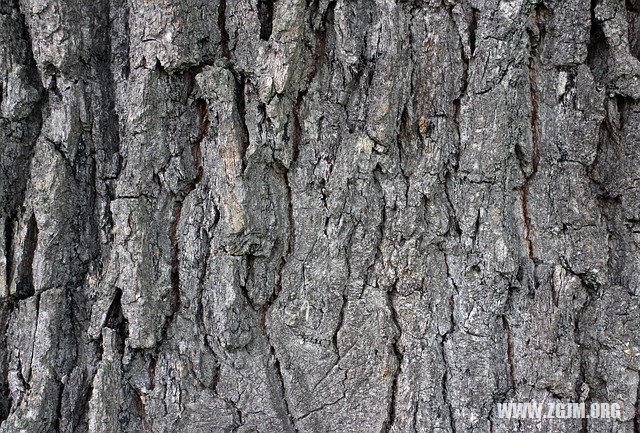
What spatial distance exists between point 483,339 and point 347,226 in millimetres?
599

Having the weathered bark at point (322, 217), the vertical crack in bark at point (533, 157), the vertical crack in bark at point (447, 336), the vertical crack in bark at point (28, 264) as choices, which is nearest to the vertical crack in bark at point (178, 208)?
the weathered bark at point (322, 217)

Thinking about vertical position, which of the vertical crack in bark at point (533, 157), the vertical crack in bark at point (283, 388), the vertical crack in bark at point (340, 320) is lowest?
the vertical crack in bark at point (283, 388)

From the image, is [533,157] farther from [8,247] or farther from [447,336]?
[8,247]

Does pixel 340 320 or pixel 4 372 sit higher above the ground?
pixel 340 320

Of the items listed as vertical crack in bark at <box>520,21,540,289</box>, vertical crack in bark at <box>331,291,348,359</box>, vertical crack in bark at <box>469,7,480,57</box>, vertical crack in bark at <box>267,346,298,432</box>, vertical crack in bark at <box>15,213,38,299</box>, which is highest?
vertical crack in bark at <box>469,7,480,57</box>

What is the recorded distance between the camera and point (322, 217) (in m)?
1.84

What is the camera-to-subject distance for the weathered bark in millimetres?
1797

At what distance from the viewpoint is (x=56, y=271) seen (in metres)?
1.82

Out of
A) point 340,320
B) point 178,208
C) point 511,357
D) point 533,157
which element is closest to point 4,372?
point 178,208

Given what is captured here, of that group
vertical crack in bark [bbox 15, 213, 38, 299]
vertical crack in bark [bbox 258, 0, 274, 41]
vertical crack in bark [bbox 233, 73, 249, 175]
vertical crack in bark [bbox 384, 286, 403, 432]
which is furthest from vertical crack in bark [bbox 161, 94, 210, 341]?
vertical crack in bark [bbox 384, 286, 403, 432]

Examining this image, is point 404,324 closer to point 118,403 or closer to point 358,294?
point 358,294

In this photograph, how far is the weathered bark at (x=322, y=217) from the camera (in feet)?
5.90

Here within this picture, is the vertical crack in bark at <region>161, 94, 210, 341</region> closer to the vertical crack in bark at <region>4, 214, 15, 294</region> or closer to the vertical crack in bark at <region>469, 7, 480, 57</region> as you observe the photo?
the vertical crack in bark at <region>4, 214, 15, 294</region>

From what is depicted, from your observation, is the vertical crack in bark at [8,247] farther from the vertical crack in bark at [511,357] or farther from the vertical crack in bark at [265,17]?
the vertical crack in bark at [511,357]
